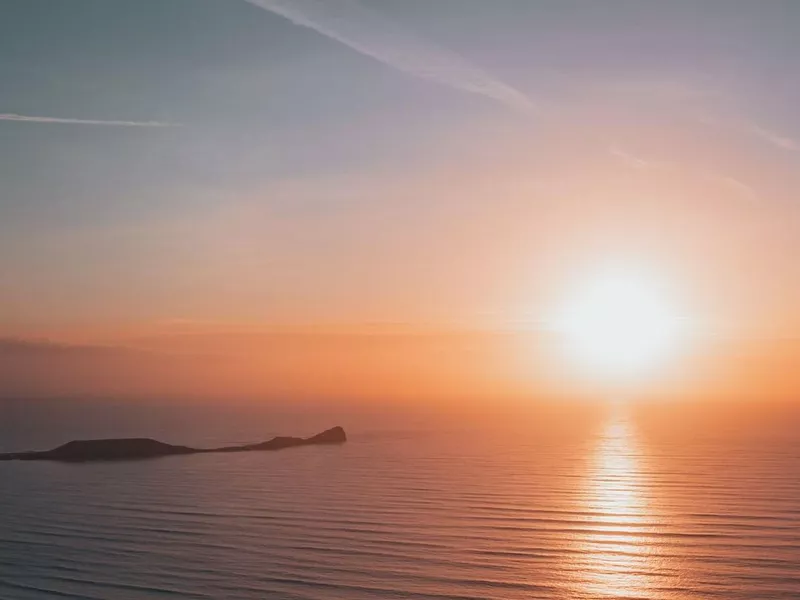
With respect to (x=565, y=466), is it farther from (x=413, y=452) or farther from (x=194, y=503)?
(x=194, y=503)

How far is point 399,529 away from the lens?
34.9m

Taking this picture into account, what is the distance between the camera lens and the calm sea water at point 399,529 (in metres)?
25.3

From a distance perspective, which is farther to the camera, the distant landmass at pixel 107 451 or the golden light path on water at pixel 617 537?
the distant landmass at pixel 107 451

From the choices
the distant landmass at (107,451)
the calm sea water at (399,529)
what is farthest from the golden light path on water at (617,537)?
the distant landmass at (107,451)

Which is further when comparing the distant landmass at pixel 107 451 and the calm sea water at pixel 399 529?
the distant landmass at pixel 107 451

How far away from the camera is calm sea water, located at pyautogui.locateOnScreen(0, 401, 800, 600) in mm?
25281

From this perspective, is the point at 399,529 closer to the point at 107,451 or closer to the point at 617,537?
the point at 617,537

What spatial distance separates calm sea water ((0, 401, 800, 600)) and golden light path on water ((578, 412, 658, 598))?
13cm

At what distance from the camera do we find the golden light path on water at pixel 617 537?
25.4 m

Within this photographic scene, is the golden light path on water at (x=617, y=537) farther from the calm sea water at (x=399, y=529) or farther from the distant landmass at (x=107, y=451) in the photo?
the distant landmass at (x=107, y=451)

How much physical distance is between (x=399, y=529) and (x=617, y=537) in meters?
9.84

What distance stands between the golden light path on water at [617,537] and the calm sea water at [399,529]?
125 millimetres

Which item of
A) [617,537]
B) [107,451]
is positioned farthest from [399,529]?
[107,451]

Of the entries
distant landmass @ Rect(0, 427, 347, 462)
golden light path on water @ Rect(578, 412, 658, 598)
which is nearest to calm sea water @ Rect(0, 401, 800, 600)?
golden light path on water @ Rect(578, 412, 658, 598)
